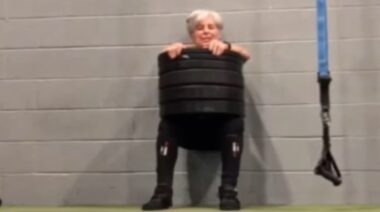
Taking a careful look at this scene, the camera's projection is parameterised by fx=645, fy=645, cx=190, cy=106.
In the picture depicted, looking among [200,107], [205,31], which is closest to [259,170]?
[200,107]

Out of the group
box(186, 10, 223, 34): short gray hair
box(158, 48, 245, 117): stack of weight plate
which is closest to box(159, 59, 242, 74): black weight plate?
box(158, 48, 245, 117): stack of weight plate

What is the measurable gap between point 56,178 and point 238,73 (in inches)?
36.1

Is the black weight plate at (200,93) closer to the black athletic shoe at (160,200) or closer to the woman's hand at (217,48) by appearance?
the woman's hand at (217,48)

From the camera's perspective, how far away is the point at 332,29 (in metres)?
2.65

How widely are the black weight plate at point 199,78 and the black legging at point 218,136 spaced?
131 millimetres

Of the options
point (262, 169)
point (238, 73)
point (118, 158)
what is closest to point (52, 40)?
point (118, 158)

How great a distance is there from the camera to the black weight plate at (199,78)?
91.5 inches

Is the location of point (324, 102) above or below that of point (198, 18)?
below

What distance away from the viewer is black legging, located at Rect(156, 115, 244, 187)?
238 cm

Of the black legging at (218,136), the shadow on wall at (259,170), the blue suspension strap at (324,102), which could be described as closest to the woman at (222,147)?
the black legging at (218,136)

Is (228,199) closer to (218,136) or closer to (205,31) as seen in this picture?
(218,136)

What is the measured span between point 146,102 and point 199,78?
1.53 feet

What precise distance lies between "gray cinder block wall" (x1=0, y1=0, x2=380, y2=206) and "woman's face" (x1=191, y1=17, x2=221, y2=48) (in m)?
0.19

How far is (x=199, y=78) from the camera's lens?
2.33 meters
